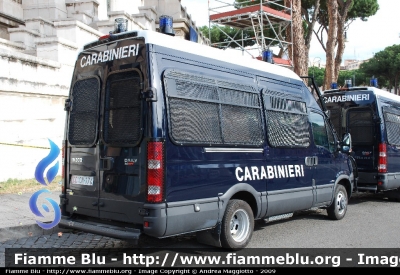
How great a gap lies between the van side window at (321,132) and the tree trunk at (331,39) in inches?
479

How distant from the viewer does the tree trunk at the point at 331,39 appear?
18547mm

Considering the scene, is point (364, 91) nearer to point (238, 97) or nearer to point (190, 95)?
point (238, 97)

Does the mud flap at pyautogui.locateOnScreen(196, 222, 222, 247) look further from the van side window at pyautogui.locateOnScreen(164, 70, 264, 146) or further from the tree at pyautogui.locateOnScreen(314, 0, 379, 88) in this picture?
the tree at pyautogui.locateOnScreen(314, 0, 379, 88)

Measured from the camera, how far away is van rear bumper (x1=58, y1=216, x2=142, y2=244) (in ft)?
15.6

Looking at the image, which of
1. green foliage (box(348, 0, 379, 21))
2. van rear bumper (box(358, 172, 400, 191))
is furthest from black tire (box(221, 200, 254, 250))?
green foliage (box(348, 0, 379, 21))

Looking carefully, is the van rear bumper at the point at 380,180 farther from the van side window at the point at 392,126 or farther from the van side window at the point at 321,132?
the van side window at the point at 321,132

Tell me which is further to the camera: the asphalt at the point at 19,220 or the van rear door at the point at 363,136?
the van rear door at the point at 363,136

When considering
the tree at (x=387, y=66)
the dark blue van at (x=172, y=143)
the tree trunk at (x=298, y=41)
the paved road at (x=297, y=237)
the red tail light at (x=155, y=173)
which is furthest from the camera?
the tree at (x=387, y=66)

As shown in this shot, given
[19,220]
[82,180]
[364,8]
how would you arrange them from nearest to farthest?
[82,180] < [19,220] < [364,8]

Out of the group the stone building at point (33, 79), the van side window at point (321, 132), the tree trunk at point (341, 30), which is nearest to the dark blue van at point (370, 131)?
the van side window at point (321, 132)

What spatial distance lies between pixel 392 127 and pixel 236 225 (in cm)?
649

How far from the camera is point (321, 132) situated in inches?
308

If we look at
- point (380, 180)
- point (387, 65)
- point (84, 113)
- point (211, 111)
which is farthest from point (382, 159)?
point (387, 65)

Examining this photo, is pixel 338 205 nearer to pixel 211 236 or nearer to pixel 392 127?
pixel 392 127
